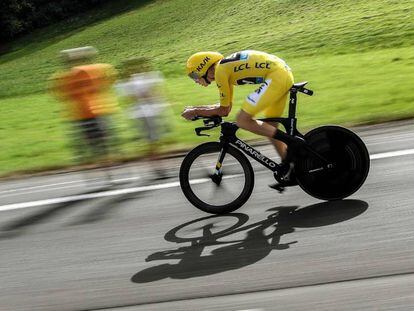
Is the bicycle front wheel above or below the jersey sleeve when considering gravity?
below

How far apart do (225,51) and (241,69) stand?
2519 cm

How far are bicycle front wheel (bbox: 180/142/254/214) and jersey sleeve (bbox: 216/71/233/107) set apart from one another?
17.7 inches

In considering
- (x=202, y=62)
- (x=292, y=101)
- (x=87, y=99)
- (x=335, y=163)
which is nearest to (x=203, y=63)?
(x=202, y=62)

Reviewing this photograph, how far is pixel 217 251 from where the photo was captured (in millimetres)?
5918

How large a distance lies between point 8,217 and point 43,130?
8.76m

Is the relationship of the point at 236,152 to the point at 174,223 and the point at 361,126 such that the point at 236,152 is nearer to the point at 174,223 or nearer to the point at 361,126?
the point at 174,223

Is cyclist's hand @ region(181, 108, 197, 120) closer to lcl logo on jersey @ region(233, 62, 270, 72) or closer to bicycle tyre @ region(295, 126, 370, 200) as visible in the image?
lcl logo on jersey @ region(233, 62, 270, 72)

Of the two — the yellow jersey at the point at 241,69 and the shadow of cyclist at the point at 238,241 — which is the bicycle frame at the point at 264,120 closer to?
the yellow jersey at the point at 241,69

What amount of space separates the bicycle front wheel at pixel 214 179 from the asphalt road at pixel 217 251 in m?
0.16

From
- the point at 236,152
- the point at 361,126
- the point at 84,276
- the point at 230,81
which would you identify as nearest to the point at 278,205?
the point at 236,152

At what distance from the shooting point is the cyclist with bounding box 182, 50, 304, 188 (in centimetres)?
635

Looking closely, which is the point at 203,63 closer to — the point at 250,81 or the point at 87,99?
the point at 250,81

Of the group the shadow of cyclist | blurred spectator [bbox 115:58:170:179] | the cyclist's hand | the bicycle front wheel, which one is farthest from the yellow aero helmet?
blurred spectator [bbox 115:58:170:179]

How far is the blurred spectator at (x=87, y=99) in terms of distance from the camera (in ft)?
30.3
